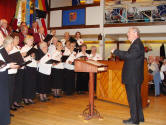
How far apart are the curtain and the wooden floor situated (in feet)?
14.8

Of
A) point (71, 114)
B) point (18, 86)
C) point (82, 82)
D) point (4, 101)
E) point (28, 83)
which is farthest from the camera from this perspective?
point (82, 82)

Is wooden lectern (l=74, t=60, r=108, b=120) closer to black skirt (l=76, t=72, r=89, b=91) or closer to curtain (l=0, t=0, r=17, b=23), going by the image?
black skirt (l=76, t=72, r=89, b=91)

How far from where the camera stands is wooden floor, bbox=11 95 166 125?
4000 millimetres

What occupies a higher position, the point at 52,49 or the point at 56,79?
the point at 52,49

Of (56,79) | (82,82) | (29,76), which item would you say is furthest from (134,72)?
(82,82)

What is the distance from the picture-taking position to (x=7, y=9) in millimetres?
8602

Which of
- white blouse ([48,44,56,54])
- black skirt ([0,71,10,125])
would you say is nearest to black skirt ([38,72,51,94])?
white blouse ([48,44,56,54])

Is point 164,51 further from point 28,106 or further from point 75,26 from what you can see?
point 28,106

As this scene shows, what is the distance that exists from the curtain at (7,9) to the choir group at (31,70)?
215cm

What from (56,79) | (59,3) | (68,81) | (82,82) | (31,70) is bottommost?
(82,82)

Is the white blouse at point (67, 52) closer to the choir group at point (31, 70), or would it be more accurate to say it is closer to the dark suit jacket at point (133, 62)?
the choir group at point (31, 70)

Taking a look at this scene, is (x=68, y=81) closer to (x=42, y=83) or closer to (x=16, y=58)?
(x=42, y=83)

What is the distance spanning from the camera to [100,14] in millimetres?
9609

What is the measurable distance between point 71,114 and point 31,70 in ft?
5.07
